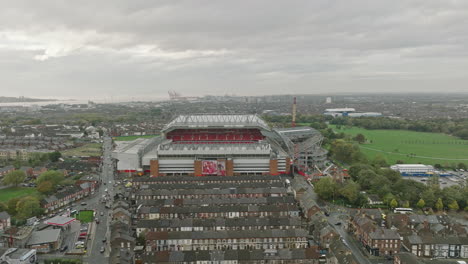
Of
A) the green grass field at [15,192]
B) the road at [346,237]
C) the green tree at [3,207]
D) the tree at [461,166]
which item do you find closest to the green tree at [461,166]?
the tree at [461,166]

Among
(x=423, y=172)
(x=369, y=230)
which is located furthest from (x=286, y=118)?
(x=369, y=230)

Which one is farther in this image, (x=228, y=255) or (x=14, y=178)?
(x=14, y=178)

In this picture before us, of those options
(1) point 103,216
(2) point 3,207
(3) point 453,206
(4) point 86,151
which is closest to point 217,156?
(1) point 103,216

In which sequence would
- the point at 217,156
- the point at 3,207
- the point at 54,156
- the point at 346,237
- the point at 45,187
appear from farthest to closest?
the point at 54,156
the point at 217,156
the point at 45,187
the point at 3,207
the point at 346,237

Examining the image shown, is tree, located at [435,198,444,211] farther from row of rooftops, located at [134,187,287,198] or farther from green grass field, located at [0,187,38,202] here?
green grass field, located at [0,187,38,202]

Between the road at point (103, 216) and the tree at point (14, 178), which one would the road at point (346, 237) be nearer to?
the road at point (103, 216)

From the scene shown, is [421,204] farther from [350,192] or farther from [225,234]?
[225,234]
